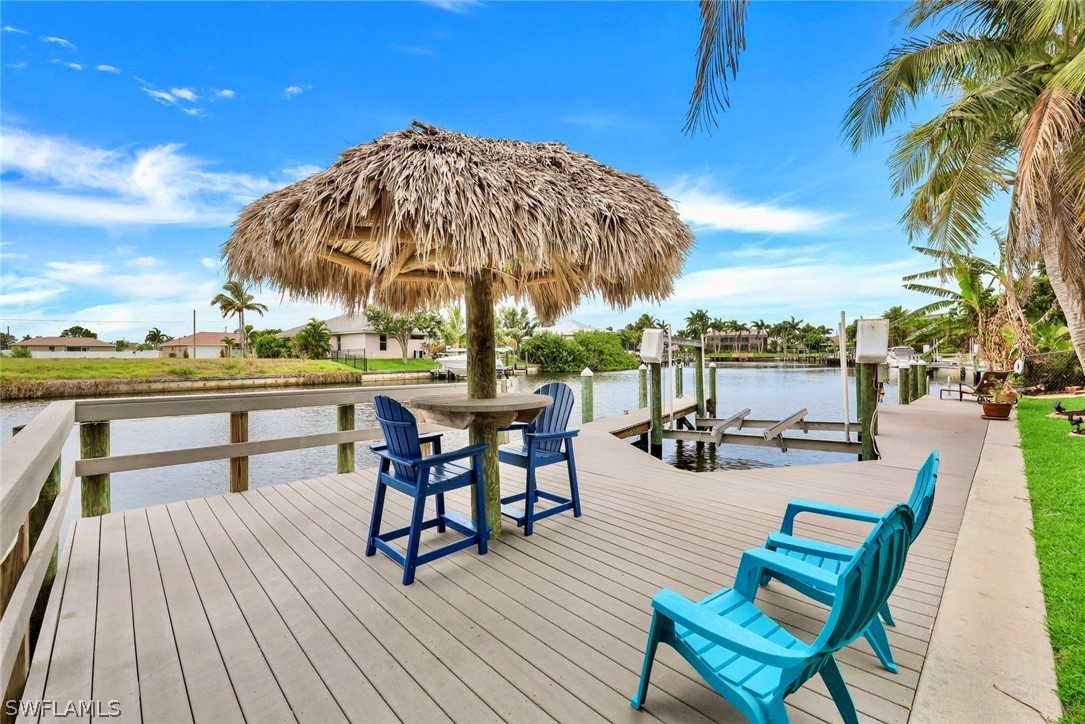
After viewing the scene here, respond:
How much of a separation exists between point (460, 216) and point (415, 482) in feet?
4.82

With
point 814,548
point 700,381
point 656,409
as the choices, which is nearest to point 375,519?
point 814,548

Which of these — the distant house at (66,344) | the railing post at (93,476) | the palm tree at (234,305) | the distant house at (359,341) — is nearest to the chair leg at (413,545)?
the railing post at (93,476)

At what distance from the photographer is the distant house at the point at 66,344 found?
29209 mm

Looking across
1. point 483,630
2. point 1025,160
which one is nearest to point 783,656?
point 483,630

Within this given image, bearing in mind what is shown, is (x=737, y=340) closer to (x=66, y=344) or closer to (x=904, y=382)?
(x=904, y=382)

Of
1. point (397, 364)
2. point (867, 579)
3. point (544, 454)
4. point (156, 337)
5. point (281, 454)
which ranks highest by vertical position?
point (156, 337)

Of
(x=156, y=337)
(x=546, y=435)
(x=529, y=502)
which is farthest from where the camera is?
(x=156, y=337)

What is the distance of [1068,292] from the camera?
525 centimetres

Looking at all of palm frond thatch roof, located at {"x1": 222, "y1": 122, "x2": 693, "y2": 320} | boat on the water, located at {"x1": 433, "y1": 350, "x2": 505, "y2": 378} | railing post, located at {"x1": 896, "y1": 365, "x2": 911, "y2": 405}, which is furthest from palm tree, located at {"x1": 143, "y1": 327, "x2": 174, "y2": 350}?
railing post, located at {"x1": 896, "y1": 365, "x2": 911, "y2": 405}

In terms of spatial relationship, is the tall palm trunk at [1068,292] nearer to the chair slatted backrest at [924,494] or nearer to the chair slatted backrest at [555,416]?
the chair slatted backrest at [924,494]

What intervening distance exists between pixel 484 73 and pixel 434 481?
12738 millimetres

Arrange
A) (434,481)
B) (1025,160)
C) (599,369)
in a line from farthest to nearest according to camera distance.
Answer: (599,369)
(1025,160)
(434,481)

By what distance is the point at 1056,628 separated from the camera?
6.10 ft

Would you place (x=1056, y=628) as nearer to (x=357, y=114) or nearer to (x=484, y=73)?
(x=484, y=73)
